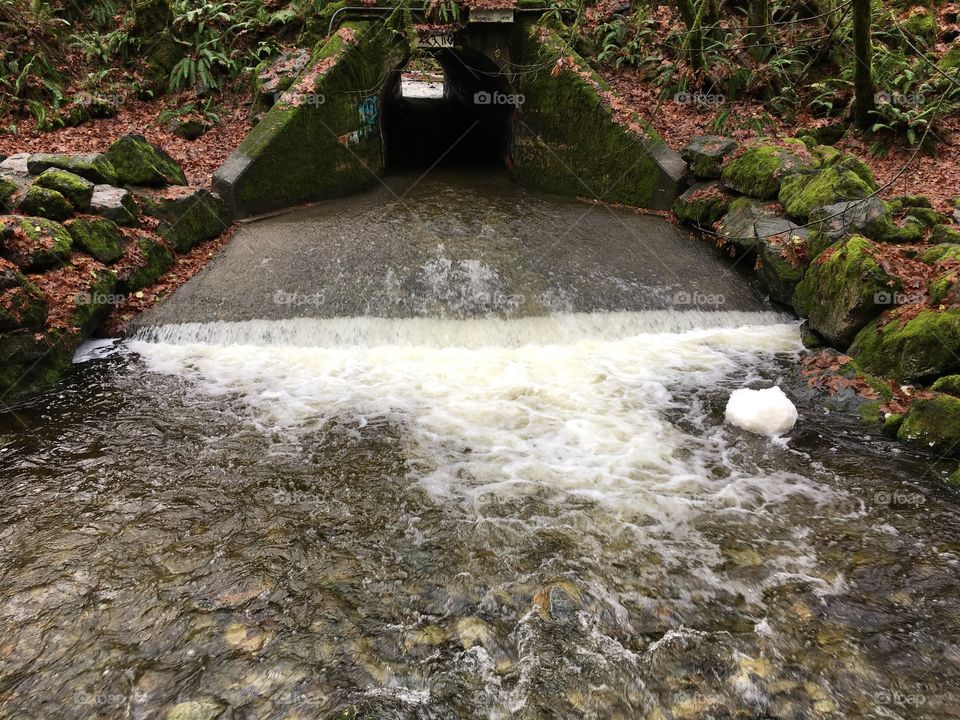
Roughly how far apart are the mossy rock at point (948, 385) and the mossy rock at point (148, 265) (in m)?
11.0

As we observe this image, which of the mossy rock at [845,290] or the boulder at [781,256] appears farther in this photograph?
the boulder at [781,256]

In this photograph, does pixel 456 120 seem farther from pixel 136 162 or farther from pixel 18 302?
pixel 18 302

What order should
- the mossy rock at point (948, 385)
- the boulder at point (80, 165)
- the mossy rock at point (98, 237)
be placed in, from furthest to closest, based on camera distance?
the boulder at point (80, 165) → the mossy rock at point (98, 237) → the mossy rock at point (948, 385)

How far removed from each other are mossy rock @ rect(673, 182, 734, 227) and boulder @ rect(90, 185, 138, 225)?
10.3 m

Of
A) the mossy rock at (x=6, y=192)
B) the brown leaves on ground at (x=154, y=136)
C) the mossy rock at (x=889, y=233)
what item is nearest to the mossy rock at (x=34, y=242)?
the mossy rock at (x=6, y=192)

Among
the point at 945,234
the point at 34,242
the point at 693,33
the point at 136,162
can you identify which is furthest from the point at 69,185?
the point at 693,33

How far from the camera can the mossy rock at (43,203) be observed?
818 centimetres

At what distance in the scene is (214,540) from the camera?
4.55 metres

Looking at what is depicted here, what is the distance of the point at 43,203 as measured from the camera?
8250 millimetres

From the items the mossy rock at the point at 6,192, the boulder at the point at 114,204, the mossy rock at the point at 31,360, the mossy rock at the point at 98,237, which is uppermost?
the mossy rock at the point at 6,192

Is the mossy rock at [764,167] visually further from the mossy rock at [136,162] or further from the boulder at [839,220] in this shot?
the mossy rock at [136,162]

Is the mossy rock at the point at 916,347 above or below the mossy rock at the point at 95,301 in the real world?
above

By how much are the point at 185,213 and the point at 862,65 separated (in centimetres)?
1320

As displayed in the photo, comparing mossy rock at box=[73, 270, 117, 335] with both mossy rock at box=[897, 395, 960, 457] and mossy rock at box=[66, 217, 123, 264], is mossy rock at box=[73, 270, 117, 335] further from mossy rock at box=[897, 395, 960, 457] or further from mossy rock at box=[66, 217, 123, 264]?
mossy rock at box=[897, 395, 960, 457]
